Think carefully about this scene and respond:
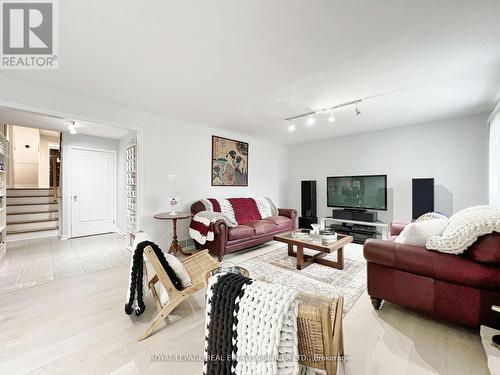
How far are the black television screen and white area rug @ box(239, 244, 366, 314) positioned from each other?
1.39 metres

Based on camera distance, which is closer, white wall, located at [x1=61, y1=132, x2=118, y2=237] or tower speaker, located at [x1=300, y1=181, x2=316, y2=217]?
white wall, located at [x1=61, y1=132, x2=118, y2=237]

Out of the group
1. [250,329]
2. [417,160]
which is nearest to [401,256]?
[250,329]

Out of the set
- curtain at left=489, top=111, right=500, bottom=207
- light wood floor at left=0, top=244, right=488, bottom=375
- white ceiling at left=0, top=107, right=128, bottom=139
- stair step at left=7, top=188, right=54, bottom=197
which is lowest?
light wood floor at left=0, top=244, right=488, bottom=375

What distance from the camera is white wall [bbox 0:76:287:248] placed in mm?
2512

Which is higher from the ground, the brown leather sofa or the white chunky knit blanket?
the white chunky knit blanket

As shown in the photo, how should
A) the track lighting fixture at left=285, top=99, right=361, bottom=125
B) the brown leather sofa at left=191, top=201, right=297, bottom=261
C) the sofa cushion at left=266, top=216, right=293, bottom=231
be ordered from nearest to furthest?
1. the track lighting fixture at left=285, top=99, right=361, bottom=125
2. the brown leather sofa at left=191, top=201, right=297, bottom=261
3. the sofa cushion at left=266, top=216, right=293, bottom=231

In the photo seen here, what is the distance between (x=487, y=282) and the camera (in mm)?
1468

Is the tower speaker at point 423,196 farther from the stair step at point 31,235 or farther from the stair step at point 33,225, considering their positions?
the stair step at point 33,225

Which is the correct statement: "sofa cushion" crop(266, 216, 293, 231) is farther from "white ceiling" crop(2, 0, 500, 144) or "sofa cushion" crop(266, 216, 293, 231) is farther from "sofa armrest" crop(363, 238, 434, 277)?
"sofa armrest" crop(363, 238, 434, 277)

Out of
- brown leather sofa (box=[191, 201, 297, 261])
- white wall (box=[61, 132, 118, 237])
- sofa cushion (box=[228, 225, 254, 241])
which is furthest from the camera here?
white wall (box=[61, 132, 118, 237])

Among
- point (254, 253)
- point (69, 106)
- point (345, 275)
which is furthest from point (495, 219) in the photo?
point (69, 106)

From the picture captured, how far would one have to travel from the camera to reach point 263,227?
3908 mm

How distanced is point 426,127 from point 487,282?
354 centimetres

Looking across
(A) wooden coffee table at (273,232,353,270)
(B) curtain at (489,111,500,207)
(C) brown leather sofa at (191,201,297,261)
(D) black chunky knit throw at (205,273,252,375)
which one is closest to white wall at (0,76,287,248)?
(C) brown leather sofa at (191,201,297,261)
